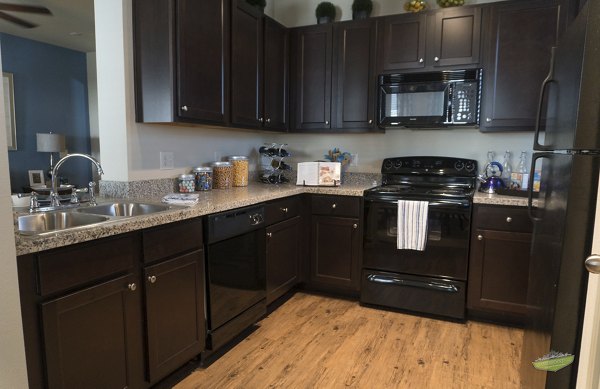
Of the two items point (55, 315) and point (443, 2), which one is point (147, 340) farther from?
point (443, 2)

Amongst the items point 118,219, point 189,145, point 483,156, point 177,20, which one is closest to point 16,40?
point 189,145

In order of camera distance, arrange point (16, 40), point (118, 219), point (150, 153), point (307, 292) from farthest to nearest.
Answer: point (16, 40) → point (307, 292) → point (150, 153) → point (118, 219)

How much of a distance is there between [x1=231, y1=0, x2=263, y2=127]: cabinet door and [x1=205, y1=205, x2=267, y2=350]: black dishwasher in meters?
0.78

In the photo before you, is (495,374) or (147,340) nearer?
(147,340)

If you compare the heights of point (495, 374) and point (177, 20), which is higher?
point (177, 20)

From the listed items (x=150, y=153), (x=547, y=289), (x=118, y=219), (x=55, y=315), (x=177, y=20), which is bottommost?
(x=55, y=315)

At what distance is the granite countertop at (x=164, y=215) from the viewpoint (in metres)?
1.30

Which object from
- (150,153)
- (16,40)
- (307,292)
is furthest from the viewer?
(16,40)

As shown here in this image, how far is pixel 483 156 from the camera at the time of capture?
3168 mm

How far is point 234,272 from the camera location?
2312mm

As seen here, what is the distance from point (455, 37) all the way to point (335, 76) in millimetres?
947

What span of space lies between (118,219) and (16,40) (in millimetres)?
4975

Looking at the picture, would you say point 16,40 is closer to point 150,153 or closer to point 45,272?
point 150,153

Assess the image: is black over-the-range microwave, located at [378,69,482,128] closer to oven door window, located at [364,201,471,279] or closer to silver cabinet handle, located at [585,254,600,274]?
oven door window, located at [364,201,471,279]
